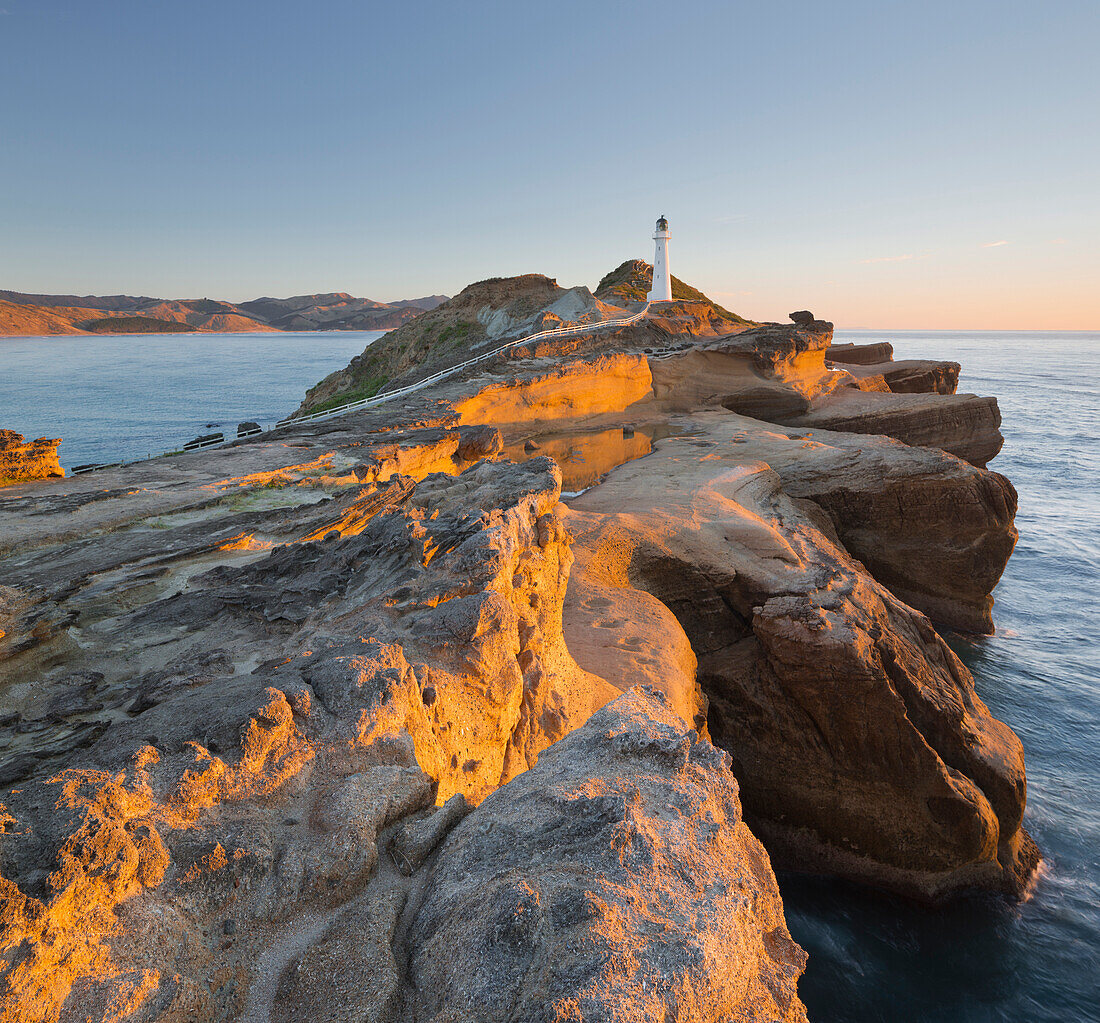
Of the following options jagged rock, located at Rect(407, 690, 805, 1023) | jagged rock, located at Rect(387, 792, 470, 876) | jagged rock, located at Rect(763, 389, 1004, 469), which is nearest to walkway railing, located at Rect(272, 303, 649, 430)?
jagged rock, located at Rect(763, 389, 1004, 469)

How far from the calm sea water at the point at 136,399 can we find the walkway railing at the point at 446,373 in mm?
13575

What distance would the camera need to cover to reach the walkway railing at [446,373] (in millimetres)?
19156

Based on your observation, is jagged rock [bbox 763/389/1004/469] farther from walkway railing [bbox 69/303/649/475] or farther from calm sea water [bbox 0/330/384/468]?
calm sea water [bbox 0/330/384/468]

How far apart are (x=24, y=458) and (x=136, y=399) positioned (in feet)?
161

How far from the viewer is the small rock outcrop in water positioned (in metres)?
11.6

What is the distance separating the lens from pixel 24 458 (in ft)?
38.6

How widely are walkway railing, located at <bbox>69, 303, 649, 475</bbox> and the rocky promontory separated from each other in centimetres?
145

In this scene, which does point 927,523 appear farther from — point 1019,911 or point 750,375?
point 750,375

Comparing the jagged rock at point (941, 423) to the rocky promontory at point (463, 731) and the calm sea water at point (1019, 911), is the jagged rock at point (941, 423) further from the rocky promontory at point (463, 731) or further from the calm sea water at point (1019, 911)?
the rocky promontory at point (463, 731)

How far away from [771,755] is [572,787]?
7894 millimetres

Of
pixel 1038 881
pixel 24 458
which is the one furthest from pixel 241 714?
pixel 1038 881

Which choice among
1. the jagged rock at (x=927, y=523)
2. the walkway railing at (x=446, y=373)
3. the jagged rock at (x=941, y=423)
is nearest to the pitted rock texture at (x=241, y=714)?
the walkway railing at (x=446, y=373)

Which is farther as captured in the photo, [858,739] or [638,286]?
[638,286]

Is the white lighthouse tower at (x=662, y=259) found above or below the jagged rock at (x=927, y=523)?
above
